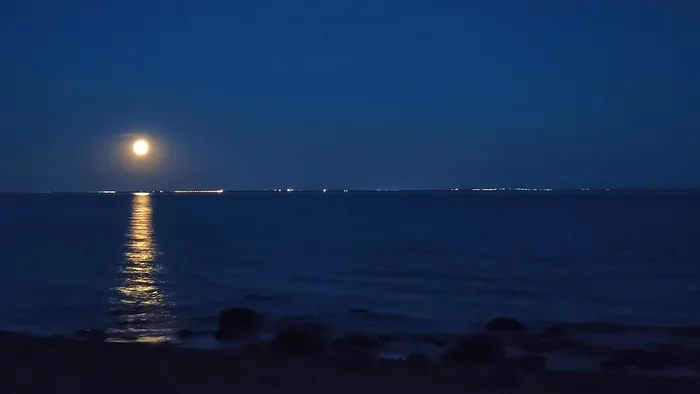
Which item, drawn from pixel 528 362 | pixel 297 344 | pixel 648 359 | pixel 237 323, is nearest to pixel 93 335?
pixel 237 323

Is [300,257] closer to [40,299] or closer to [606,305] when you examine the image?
[40,299]

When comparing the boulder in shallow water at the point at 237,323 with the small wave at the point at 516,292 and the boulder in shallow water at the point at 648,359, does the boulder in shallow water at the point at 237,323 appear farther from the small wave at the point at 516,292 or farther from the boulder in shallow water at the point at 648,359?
the small wave at the point at 516,292

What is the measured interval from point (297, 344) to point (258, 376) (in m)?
5.31

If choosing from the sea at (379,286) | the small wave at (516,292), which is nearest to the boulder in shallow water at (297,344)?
the sea at (379,286)

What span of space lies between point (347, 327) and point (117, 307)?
34.5ft

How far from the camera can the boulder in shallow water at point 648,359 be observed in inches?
741

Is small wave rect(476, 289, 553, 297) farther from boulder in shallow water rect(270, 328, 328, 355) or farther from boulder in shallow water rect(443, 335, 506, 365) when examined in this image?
boulder in shallow water rect(270, 328, 328, 355)

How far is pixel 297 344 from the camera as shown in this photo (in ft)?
61.8

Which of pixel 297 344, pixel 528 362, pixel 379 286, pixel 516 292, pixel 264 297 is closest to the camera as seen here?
pixel 528 362

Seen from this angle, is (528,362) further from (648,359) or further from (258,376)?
(258,376)

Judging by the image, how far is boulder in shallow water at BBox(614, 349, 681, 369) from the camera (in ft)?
61.8

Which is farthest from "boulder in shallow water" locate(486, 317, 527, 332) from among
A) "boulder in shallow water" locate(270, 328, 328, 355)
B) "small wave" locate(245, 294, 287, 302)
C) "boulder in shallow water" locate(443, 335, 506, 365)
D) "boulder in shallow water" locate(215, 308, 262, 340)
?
"small wave" locate(245, 294, 287, 302)

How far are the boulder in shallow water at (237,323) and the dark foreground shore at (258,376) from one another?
6127 mm

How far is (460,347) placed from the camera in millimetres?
19078
